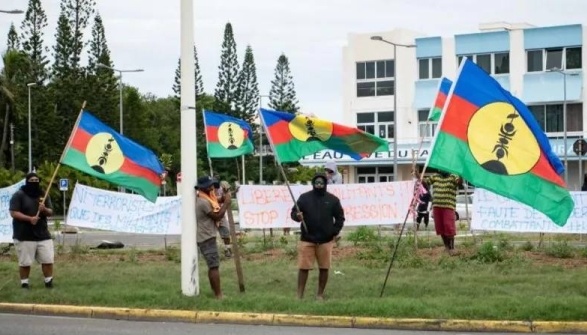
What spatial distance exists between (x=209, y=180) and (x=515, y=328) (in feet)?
14.9

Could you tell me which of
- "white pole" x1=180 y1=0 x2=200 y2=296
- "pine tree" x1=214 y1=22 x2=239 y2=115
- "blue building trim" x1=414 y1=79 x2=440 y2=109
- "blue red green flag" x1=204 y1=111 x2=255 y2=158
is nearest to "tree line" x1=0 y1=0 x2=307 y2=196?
"pine tree" x1=214 y1=22 x2=239 y2=115

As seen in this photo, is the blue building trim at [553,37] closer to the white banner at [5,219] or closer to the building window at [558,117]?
the building window at [558,117]

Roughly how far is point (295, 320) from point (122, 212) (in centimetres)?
970

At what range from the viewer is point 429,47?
66500 mm

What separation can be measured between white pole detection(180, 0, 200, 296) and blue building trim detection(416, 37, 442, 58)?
176ft

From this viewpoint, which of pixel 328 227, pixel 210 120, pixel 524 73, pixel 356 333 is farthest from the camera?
pixel 524 73

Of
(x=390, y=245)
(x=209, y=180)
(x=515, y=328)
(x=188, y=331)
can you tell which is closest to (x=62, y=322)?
(x=188, y=331)

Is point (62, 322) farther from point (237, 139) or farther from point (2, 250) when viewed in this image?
point (237, 139)

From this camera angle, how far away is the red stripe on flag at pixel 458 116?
12953mm

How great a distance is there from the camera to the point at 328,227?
13.6 metres

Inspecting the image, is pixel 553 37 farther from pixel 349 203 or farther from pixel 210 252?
pixel 210 252

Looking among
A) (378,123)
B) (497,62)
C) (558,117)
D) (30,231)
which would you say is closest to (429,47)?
(497,62)

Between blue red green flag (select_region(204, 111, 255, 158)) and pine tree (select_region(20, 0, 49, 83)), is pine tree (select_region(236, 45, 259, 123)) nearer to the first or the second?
pine tree (select_region(20, 0, 49, 83))

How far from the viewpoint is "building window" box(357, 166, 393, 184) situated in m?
70.0
